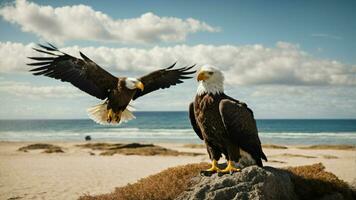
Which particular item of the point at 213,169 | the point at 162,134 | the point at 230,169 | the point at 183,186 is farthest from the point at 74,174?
the point at 162,134

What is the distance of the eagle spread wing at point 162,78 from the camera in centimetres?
834

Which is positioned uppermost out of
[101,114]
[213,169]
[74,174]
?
[101,114]

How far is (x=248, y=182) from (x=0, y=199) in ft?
25.8

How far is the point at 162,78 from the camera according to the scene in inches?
336

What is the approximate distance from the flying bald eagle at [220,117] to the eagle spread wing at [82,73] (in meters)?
2.77

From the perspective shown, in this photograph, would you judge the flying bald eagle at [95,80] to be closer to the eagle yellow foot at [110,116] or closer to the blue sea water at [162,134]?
the eagle yellow foot at [110,116]

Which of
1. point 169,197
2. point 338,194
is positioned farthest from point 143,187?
point 338,194

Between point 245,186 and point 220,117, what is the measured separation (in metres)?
1.29

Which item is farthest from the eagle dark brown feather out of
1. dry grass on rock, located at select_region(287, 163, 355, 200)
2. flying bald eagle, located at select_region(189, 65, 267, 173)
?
dry grass on rock, located at select_region(287, 163, 355, 200)

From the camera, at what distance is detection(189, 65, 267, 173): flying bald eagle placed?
523 centimetres

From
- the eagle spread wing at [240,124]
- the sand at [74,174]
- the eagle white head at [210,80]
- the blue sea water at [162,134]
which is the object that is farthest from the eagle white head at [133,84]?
the blue sea water at [162,134]

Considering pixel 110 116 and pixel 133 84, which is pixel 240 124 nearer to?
pixel 133 84

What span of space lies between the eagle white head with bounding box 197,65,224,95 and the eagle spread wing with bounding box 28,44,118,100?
290cm

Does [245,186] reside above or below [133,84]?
below
